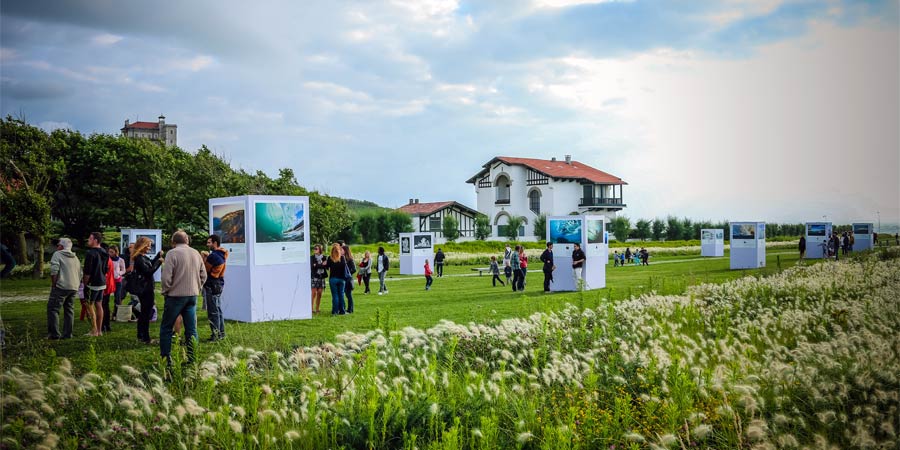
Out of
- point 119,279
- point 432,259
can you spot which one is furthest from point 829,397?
point 432,259

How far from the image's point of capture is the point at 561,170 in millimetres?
83812

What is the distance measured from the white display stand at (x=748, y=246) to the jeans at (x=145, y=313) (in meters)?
31.6

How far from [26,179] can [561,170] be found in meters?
61.8

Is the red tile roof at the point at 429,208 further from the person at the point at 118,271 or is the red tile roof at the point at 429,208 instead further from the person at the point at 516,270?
the person at the point at 118,271

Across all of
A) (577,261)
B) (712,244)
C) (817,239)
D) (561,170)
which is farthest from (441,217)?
(577,261)

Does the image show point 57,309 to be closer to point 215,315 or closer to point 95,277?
point 95,277

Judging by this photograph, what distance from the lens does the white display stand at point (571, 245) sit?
24641 millimetres

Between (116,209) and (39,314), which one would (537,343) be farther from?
(116,209)

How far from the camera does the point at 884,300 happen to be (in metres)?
11.1

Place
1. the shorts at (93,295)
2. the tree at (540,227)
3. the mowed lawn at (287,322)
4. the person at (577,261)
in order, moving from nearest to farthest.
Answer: the mowed lawn at (287,322) → the shorts at (93,295) → the person at (577,261) → the tree at (540,227)

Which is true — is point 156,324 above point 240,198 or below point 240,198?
below

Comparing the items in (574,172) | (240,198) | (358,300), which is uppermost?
(574,172)

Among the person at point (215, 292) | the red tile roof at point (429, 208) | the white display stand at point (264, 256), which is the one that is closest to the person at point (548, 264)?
the white display stand at point (264, 256)

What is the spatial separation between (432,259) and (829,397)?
113 feet
